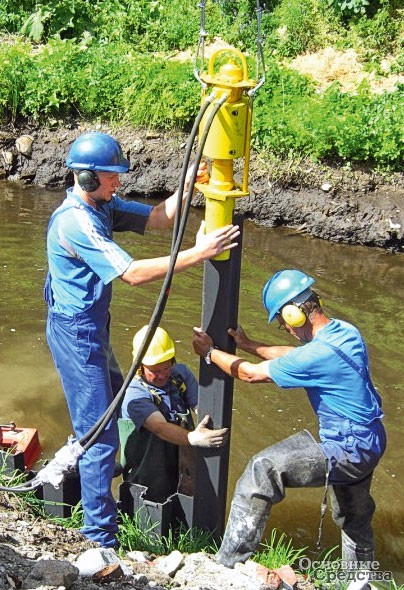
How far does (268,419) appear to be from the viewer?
7.32 m

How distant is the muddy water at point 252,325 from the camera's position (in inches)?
257

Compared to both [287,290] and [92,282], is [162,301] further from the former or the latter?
[287,290]

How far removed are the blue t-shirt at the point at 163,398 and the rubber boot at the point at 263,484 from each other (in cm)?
76

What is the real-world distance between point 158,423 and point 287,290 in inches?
43.0

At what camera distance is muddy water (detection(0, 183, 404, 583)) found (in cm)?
653

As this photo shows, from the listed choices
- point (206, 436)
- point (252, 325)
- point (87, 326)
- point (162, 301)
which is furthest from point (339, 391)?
point (252, 325)

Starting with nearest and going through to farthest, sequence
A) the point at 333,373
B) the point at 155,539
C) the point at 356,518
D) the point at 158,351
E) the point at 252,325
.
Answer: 1. the point at 333,373
2. the point at 356,518
3. the point at 155,539
4. the point at 158,351
5. the point at 252,325

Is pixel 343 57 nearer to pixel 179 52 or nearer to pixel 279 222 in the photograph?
pixel 179 52

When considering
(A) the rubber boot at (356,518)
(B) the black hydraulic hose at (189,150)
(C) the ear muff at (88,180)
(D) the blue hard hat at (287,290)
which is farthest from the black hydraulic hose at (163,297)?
Result: (A) the rubber boot at (356,518)

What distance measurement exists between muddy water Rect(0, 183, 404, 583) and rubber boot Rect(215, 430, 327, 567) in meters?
1.25

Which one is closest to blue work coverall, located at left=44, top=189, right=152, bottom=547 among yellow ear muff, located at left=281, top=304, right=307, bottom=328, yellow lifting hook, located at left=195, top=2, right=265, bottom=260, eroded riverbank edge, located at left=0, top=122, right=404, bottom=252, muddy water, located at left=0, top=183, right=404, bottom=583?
yellow lifting hook, located at left=195, top=2, right=265, bottom=260

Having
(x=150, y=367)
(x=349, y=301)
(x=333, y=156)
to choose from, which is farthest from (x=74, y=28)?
(x=150, y=367)

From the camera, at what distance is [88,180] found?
15.4 ft

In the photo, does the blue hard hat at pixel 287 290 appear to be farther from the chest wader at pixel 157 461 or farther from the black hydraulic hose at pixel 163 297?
the chest wader at pixel 157 461
